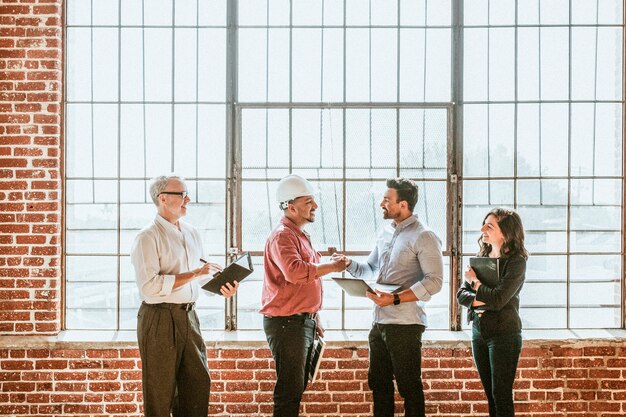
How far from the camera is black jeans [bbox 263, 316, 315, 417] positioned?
→ 10.1 feet

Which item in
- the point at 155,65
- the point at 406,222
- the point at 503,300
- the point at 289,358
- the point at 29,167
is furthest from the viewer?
the point at 155,65

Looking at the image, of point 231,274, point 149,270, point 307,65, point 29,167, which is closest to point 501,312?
point 231,274

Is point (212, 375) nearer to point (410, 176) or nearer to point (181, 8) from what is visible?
point (410, 176)

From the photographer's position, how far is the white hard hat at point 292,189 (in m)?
3.22

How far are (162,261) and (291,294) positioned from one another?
73cm

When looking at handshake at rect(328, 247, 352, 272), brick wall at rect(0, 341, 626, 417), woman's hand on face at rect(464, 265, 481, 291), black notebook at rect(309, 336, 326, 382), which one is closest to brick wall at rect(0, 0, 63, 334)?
brick wall at rect(0, 341, 626, 417)

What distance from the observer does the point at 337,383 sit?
368cm

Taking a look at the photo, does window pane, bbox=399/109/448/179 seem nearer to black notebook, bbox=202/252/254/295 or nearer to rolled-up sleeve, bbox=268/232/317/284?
rolled-up sleeve, bbox=268/232/317/284

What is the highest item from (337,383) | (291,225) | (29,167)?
(29,167)

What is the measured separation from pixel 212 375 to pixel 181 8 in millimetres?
2490

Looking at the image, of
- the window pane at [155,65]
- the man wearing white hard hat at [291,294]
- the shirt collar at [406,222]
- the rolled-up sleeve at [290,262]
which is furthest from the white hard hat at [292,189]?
the window pane at [155,65]

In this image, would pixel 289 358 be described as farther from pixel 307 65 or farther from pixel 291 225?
pixel 307 65

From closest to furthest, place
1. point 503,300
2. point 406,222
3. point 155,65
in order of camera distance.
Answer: point 503,300 → point 406,222 → point 155,65

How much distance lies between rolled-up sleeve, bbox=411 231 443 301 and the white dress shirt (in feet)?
4.16
